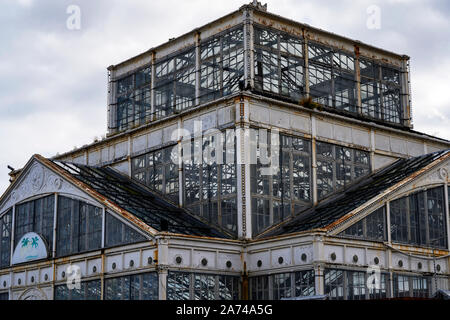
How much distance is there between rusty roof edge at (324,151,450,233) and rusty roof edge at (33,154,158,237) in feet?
27.6

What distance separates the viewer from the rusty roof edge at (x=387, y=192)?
117ft

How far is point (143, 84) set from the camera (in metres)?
51.2

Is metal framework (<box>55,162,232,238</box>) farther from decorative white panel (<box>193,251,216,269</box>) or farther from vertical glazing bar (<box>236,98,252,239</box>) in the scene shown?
decorative white panel (<box>193,251,216,269</box>)

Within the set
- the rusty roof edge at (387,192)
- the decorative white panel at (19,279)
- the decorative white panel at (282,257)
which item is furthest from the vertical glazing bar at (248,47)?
the decorative white panel at (19,279)

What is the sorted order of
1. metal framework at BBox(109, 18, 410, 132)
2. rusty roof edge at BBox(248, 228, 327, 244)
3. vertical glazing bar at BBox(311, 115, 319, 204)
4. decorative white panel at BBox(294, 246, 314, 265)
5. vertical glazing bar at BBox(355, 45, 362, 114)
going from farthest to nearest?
vertical glazing bar at BBox(355, 45, 362, 114)
metal framework at BBox(109, 18, 410, 132)
vertical glazing bar at BBox(311, 115, 319, 204)
decorative white panel at BBox(294, 246, 314, 265)
rusty roof edge at BBox(248, 228, 327, 244)

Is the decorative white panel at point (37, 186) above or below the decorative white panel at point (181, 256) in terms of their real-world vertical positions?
above

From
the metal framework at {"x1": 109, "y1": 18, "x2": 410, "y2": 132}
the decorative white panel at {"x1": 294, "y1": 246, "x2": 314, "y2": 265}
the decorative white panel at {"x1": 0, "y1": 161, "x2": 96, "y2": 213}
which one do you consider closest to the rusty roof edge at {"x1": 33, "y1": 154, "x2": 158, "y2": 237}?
the decorative white panel at {"x1": 0, "y1": 161, "x2": 96, "y2": 213}

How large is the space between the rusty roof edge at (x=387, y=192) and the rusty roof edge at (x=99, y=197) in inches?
331

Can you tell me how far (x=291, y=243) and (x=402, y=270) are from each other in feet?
20.9

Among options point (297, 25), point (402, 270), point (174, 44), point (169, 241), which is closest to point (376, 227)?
point (402, 270)

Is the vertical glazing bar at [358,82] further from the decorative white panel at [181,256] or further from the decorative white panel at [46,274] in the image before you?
the decorative white panel at [46,274]

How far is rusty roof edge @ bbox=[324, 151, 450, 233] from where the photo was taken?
35.7m

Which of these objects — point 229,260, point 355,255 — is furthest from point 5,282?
point 355,255

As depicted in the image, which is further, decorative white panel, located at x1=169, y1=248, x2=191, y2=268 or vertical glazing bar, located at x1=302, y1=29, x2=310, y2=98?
vertical glazing bar, located at x1=302, y1=29, x2=310, y2=98
